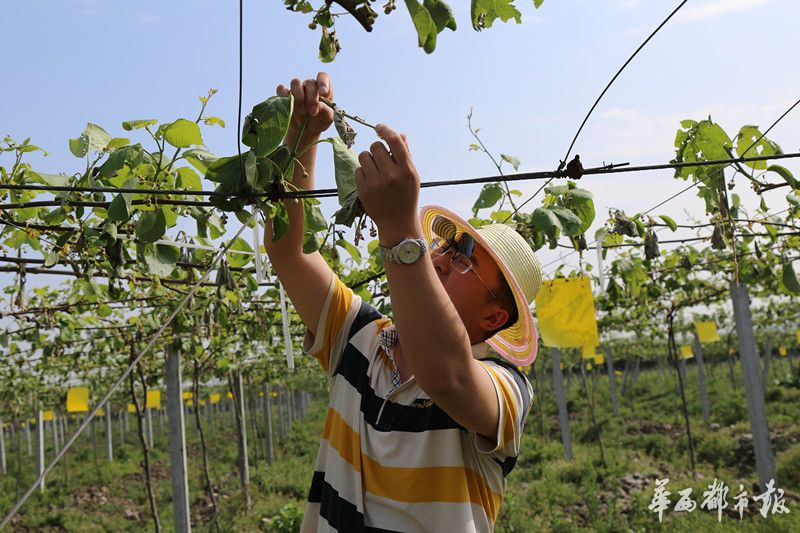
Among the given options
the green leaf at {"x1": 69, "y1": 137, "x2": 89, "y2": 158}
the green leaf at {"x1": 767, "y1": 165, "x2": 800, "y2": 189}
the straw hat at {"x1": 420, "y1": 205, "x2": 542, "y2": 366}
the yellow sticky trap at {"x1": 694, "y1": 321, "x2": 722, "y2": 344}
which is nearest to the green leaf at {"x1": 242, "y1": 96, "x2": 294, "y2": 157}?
the straw hat at {"x1": 420, "y1": 205, "x2": 542, "y2": 366}

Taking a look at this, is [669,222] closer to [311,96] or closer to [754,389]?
[311,96]

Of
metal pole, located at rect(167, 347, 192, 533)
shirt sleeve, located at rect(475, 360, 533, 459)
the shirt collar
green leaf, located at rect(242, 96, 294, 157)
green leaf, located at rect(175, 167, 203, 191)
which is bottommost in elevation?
metal pole, located at rect(167, 347, 192, 533)

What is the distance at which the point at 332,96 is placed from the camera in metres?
Result: 1.51

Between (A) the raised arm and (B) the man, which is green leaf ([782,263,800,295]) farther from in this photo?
(A) the raised arm

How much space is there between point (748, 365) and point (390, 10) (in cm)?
605

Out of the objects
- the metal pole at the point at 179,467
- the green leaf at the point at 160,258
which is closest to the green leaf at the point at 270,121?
the green leaf at the point at 160,258

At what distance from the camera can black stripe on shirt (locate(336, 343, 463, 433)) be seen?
4.72ft

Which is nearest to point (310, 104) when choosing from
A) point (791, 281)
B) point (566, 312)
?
point (566, 312)

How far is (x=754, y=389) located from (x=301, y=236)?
5680mm

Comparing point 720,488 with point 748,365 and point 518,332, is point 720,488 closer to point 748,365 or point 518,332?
point 748,365

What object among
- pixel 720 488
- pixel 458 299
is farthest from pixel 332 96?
pixel 720 488

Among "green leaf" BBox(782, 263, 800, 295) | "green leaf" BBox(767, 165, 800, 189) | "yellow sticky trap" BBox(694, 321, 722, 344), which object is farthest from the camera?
"yellow sticky trap" BBox(694, 321, 722, 344)

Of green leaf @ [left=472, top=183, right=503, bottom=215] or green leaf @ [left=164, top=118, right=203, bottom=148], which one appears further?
green leaf @ [left=472, top=183, right=503, bottom=215]

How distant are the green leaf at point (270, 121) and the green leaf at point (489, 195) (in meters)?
1.49
